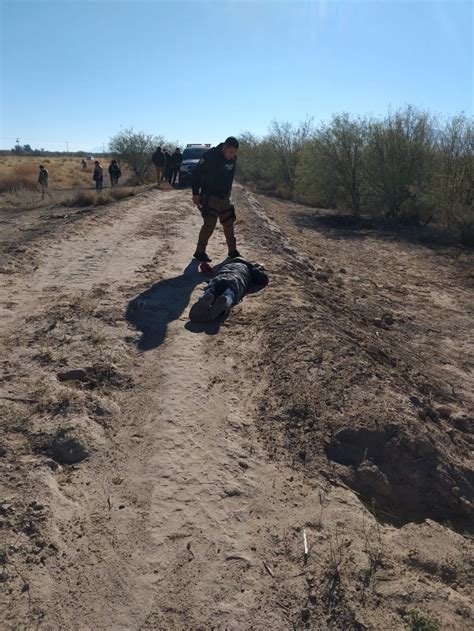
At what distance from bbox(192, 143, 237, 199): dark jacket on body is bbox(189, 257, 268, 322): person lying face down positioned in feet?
3.53

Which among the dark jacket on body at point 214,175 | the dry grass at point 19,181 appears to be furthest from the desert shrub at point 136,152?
the dark jacket on body at point 214,175

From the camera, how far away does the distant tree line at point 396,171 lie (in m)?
16.3

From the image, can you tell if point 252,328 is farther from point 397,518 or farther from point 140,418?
point 397,518

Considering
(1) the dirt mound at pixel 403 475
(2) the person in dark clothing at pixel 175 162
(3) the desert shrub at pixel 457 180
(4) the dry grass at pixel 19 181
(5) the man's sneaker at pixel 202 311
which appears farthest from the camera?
(4) the dry grass at pixel 19 181

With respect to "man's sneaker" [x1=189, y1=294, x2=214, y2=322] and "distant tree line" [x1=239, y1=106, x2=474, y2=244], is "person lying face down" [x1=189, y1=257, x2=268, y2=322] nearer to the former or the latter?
"man's sneaker" [x1=189, y1=294, x2=214, y2=322]

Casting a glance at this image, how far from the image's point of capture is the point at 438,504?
3354 millimetres

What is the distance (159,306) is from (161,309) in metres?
0.09

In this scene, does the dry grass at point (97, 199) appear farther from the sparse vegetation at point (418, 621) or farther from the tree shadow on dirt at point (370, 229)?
the sparse vegetation at point (418, 621)

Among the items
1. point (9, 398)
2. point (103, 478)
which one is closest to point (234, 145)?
point (9, 398)

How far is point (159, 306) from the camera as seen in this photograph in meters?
5.72

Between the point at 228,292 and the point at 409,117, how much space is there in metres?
16.4

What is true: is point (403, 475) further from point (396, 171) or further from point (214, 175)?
point (396, 171)

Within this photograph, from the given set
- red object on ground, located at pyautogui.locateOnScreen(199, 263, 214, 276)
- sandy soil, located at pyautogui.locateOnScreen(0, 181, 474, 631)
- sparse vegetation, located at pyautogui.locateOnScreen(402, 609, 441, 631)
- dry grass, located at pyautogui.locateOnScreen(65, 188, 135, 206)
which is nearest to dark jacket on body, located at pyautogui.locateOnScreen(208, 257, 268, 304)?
sandy soil, located at pyautogui.locateOnScreen(0, 181, 474, 631)

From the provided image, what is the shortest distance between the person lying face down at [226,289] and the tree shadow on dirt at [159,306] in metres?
0.34
